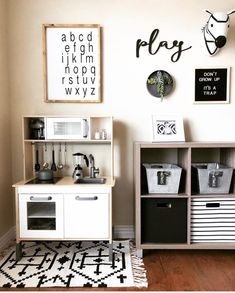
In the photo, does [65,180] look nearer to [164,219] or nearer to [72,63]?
[164,219]

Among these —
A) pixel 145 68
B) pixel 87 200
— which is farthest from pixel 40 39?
pixel 87 200

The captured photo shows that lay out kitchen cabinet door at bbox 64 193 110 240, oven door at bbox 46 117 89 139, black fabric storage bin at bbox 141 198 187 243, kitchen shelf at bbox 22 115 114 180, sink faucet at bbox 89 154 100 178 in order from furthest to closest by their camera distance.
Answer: kitchen shelf at bbox 22 115 114 180, sink faucet at bbox 89 154 100 178, oven door at bbox 46 117 89 139, black fabric storage bin at bbox 141 198 187 243, kitchen cabinet door at bbox 64 193 110 240

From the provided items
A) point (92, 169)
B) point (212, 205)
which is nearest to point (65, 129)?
point (92, 169)

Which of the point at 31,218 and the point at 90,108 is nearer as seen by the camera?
the point at 31,218

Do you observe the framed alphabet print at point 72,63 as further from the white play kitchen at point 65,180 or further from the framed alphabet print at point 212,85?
the framed alphabet print at point 212,85

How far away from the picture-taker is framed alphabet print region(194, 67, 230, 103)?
2730 mm

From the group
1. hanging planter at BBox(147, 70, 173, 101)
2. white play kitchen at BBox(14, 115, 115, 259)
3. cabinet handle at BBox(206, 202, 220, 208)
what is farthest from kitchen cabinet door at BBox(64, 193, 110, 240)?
hanging planter at BBox(147, 70, 173, 101)

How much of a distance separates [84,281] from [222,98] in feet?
6.76

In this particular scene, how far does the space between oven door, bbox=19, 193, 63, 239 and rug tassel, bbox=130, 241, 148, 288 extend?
65 cm

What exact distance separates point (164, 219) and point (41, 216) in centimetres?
104

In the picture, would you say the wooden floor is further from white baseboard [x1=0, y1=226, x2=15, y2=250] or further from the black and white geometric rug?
white baseboard [x1=0, y1=226, x2=15, y2=250]

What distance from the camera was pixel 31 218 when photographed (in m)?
2.36

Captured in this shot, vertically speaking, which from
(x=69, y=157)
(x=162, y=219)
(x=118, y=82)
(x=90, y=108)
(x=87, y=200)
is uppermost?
(x=118, y=82)

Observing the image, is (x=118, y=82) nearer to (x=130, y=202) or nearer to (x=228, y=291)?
(x=130, y=202)
